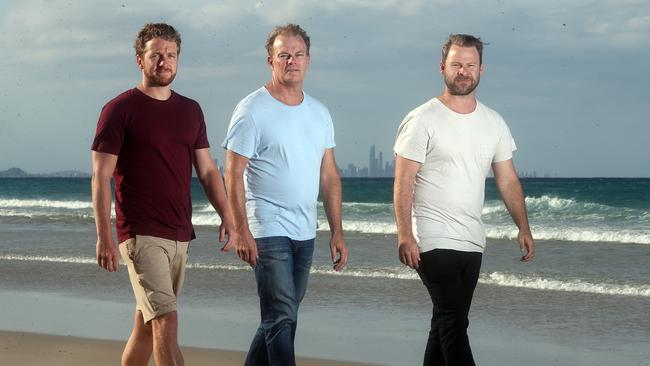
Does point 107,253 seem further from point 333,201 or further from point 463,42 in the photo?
point 463,42

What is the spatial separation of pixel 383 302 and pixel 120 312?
8.13 ft

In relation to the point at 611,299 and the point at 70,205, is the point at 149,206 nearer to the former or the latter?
the point at 611,299

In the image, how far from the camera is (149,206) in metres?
4.18

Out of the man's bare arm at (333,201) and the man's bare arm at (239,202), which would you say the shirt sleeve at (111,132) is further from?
the man's bare arm at (333,201)

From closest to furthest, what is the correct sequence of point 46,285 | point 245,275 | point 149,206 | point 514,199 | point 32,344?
point 149,206
point 514,199
point 32,344
point 46,285
point 245,275

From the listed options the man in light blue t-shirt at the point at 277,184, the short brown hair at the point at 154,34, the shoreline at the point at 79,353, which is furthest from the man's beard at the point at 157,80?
the shoreline at the point at 79,353

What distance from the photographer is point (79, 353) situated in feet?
22.0

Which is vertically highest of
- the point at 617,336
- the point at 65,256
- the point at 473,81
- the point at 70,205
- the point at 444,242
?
the point at 473,81

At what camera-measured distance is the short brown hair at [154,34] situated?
4.23 metres

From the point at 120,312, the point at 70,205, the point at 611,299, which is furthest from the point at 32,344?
the point at 70,205

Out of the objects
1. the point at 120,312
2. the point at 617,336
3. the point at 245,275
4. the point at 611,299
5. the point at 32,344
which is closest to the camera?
the point at 32,344

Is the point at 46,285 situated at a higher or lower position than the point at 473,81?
lower

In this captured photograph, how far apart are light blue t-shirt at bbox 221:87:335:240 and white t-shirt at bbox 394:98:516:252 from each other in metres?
0.45

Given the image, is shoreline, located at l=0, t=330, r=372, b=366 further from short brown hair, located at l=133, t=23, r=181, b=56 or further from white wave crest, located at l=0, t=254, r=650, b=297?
white wave crest, located at l=0, t=254, r=650, b=297
